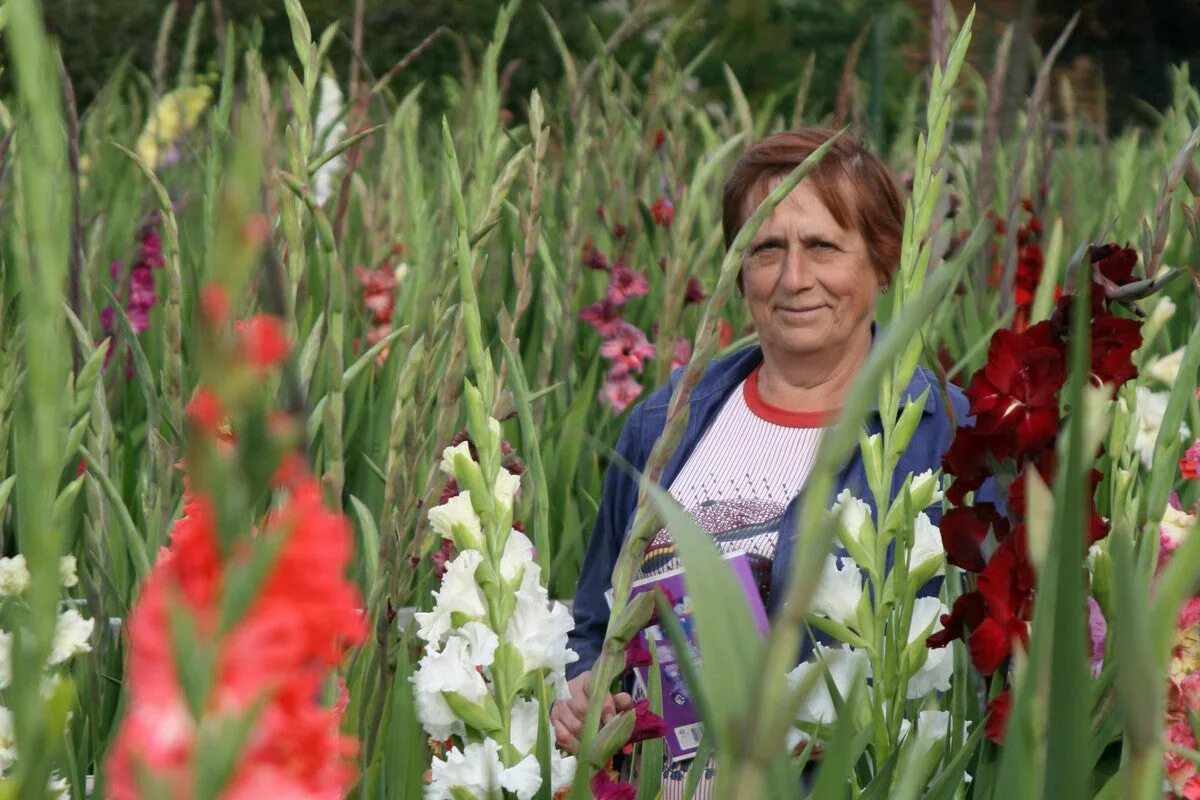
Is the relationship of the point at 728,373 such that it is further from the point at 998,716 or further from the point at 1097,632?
the point at 998,716

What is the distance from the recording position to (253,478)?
0.66 ft

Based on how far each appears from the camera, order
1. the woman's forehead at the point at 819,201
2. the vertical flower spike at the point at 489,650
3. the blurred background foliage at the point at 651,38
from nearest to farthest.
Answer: the vertical flower spike at the point at 489,650, the woman's forehead at the point at 819,201, the blurred background foliage at the point at 651,38

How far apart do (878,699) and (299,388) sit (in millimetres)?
473

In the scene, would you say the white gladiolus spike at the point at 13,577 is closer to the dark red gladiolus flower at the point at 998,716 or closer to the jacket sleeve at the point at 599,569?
the dark red gladiolus flower at the point at 998,716

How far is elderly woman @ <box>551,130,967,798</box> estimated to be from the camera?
4.85 feet

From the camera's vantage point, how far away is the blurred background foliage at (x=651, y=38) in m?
6.34

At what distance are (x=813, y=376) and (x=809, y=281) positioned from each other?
11cm

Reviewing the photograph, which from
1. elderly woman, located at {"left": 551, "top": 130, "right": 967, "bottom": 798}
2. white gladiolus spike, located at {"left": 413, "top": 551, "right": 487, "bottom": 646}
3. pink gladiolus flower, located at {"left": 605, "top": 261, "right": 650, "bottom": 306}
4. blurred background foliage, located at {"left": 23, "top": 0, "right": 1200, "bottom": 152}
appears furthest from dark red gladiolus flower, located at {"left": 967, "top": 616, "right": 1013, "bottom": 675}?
blurred background foliage, located at {"left": 23, "top": 0, "right": 1200, "bottom": 152}

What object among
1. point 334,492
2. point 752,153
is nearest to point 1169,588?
point 334,492

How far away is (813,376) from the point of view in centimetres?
Result: 157

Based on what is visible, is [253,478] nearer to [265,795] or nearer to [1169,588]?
[265,795]

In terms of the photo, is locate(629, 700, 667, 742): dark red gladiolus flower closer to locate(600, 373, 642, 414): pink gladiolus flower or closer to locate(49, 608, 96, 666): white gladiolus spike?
locate(49, 608, 96, 666): white gladiolus spike

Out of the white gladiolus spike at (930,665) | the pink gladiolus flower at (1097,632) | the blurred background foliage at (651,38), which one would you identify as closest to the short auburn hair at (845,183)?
the pink gladiolus flower at (1097,632)

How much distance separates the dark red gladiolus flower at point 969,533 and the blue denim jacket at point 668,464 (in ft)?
2.07
